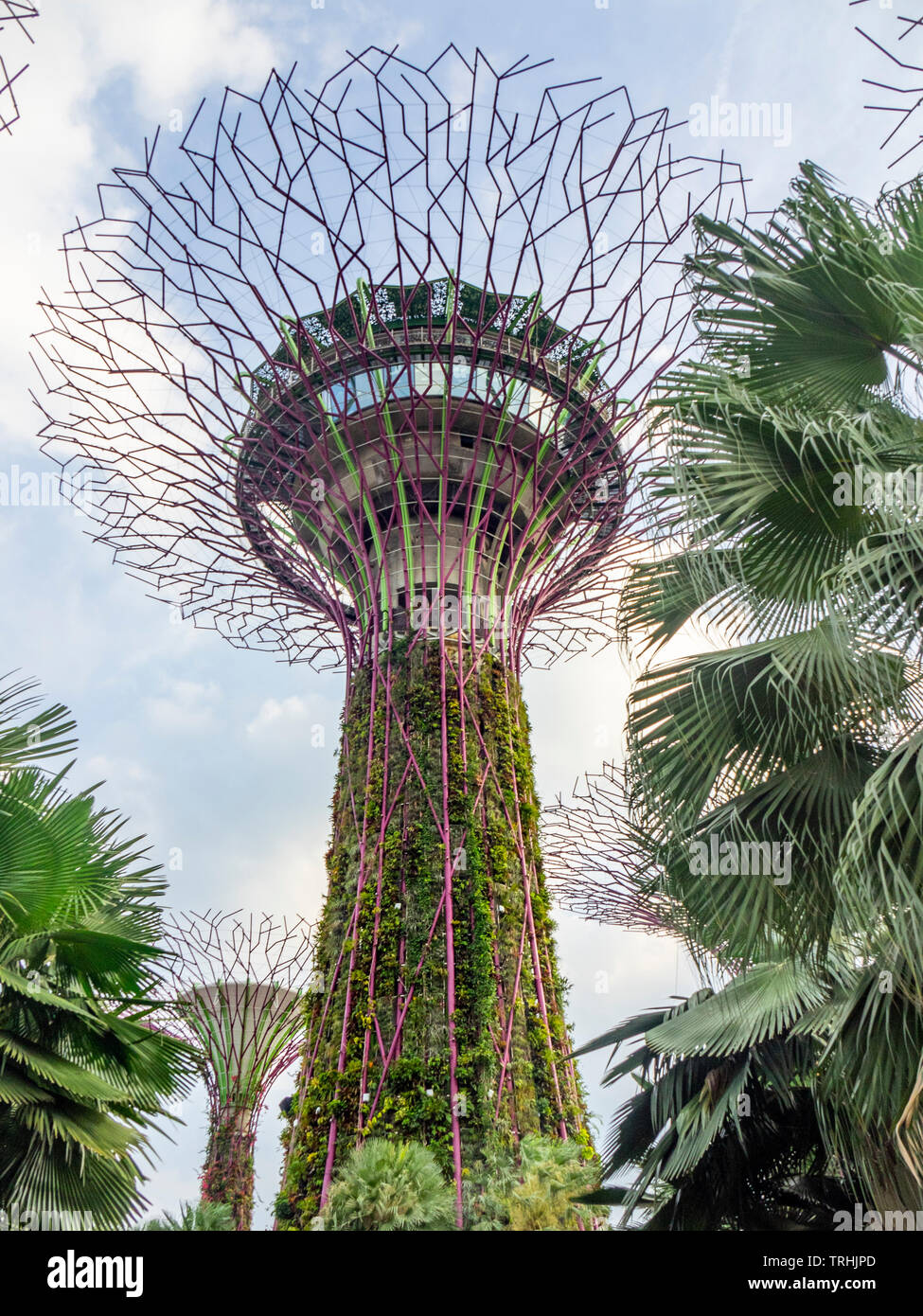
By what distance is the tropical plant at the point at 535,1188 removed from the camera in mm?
8641

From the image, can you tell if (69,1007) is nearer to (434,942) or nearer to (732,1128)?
(732,1128)

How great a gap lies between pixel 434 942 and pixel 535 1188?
392 centimetres

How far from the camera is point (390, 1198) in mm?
8398

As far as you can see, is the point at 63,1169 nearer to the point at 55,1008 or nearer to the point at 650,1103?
the point at 55,1008

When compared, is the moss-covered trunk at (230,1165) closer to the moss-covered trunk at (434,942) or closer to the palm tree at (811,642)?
the moss-covered trunk at (434,942)

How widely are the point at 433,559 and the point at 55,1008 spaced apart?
372 inches

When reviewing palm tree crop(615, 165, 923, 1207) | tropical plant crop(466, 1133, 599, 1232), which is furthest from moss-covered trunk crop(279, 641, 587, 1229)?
palm tree crop(615, 165, 923, 1207)

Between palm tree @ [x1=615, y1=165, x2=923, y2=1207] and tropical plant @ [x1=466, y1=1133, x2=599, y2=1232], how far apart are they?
3196mm

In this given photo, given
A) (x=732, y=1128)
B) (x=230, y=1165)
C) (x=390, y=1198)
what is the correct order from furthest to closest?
(x=230, y=1165) < (x=390, y=1198) < (x=732, y=1128)

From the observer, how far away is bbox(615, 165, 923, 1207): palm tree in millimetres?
4840

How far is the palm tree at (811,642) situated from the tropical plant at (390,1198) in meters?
3.50

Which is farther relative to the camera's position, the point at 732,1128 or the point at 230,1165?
the point at 230,1165

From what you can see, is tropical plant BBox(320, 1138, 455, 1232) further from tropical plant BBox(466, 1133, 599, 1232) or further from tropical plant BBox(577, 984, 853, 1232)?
tropical plant BBox(577, 984, 853, 1232)

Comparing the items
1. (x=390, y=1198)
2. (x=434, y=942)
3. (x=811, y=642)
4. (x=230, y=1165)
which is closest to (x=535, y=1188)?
(x=390, y=1198)
